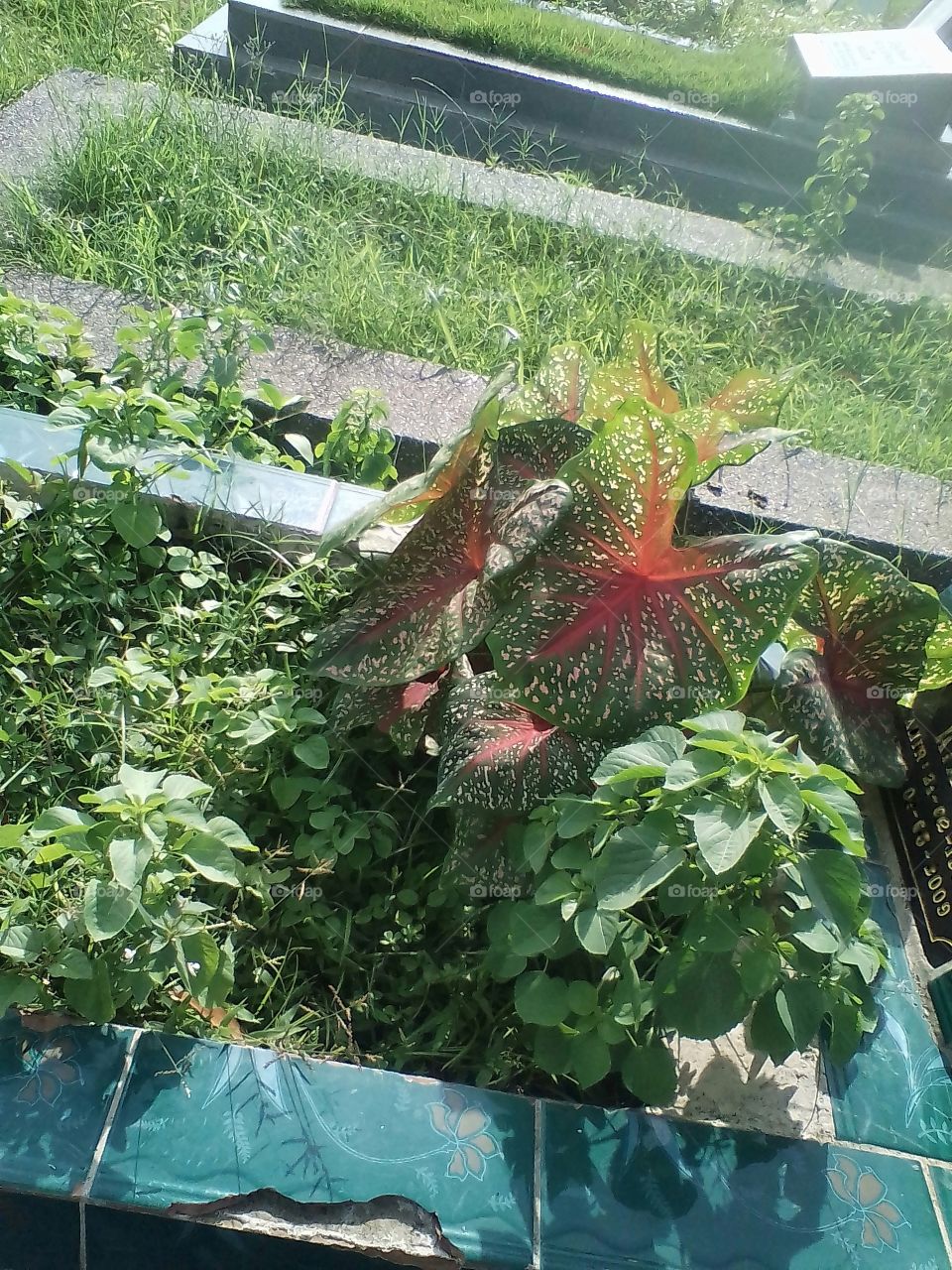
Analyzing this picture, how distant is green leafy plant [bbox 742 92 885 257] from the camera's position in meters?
3.39

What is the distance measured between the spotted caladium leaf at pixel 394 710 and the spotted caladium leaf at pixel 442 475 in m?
0.28

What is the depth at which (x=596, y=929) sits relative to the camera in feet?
4.36

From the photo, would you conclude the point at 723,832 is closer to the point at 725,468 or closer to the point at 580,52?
the point at 725,468

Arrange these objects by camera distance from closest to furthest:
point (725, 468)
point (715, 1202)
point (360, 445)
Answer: point (715, 1202)
point (360, 445)
point (725, 468)

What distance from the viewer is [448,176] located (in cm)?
340

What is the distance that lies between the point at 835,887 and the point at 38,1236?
1217 millimetres

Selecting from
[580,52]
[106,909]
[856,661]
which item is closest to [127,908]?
[106,909]

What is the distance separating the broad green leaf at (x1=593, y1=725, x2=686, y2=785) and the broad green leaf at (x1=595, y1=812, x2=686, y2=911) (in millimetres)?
72

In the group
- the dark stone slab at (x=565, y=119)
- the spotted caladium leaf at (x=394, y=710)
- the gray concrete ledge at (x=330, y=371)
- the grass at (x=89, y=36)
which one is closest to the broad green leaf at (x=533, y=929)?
the spotted caladium leaf at (x=394, y=710)

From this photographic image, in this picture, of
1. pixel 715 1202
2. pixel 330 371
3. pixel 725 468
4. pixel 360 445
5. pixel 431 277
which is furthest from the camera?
pixel 431 277

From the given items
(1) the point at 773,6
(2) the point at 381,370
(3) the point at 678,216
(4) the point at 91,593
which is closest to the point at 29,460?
(4) the point at 91,593

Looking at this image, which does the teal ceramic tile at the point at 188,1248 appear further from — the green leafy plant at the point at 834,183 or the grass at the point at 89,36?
the grass at the point at 89,36

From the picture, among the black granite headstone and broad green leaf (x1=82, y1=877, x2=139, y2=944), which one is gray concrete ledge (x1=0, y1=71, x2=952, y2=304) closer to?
the black granite headstone

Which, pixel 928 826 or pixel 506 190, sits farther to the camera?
pixel 506 190
